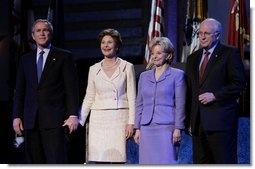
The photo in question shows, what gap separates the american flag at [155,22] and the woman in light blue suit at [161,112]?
4.29ft

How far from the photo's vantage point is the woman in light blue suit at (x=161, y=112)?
118 inches

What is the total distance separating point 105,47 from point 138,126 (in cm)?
57

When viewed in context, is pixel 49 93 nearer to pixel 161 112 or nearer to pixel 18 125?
pixel 18 125

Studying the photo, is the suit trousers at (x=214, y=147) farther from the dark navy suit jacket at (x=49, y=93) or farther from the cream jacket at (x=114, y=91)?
the dark navy suit jacket at (x=49, y=93)

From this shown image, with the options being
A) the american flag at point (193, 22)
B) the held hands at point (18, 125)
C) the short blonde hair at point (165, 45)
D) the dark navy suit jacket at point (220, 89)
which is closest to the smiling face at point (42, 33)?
the held hands at point (18, 125)

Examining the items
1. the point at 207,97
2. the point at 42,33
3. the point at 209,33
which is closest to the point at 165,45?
the point at 209,33

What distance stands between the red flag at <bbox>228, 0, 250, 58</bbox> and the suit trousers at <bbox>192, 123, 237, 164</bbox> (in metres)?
1.13

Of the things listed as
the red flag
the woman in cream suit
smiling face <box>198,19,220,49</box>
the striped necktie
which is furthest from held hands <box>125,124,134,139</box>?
the red flag

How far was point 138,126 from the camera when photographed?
10.1 feet

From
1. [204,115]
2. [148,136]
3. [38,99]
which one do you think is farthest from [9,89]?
[204,115]

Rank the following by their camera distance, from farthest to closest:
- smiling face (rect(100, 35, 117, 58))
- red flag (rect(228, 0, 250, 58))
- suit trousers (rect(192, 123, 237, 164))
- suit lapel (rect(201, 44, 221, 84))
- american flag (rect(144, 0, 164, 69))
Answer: american flag (rect(144, 0, 164, 69)) → red flag (rect(228, 0, 250, 58)) → smiling face (rect(100, 35, 117, 58)) → suit lapel (rect(201, 44, 221, 84)) → suit trousers (rect(192, 123, 237, 164))

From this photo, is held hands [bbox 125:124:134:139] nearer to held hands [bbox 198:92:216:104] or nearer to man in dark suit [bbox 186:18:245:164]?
man in dark suit [bbox 186:18:245:164]

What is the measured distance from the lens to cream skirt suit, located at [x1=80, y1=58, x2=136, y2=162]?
3.12 m

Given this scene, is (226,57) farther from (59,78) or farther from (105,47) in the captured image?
(59,78)
